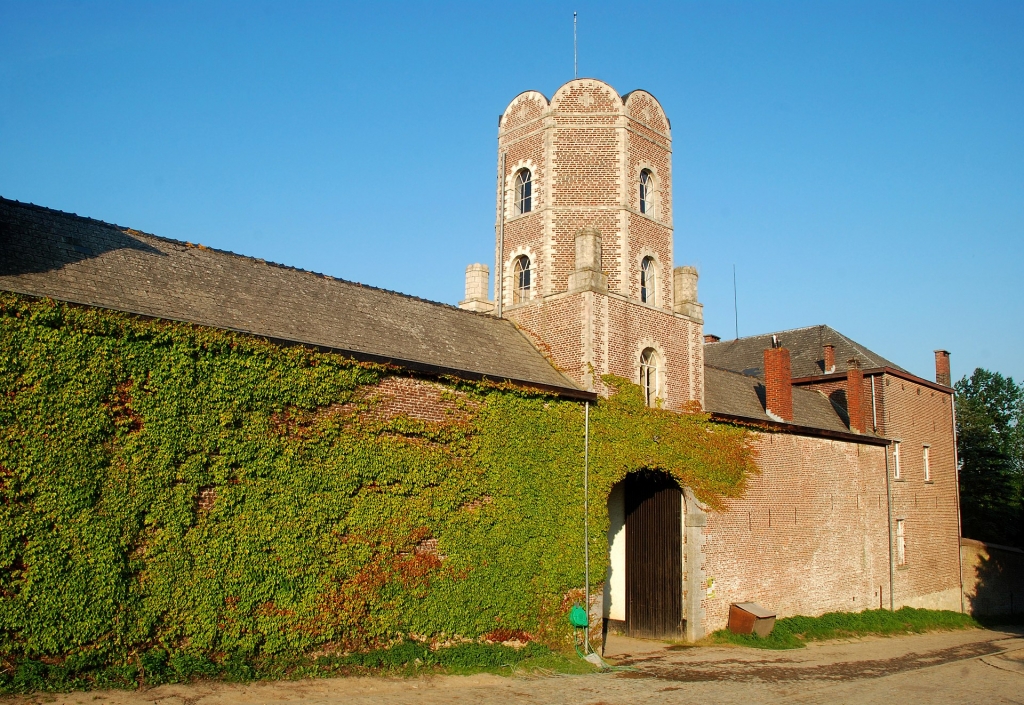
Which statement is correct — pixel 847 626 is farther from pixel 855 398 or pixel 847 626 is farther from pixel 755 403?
pixel 855 398

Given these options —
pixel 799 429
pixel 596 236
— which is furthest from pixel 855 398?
pixel 596 236

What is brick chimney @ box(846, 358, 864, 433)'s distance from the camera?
24797 mm

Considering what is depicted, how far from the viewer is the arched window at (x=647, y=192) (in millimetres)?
19859

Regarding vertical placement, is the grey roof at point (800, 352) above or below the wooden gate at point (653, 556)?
above

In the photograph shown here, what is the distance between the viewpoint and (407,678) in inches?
476

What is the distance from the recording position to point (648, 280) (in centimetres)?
1941

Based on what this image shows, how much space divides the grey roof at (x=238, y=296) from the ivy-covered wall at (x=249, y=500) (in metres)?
0.82

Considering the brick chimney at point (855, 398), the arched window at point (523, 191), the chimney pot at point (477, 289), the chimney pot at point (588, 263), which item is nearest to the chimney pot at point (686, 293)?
the chimney pot at point (588, 263)

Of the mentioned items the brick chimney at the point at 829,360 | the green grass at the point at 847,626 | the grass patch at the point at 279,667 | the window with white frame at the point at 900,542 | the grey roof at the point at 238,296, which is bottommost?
the green grass at the point at 847,626

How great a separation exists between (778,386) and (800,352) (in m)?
7.91

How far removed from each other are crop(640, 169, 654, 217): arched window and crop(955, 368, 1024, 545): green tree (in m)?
25.3

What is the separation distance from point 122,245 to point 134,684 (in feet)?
22.1

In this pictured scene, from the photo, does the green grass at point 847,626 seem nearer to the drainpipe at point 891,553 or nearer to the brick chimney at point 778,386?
the drainpipe at point 891,553

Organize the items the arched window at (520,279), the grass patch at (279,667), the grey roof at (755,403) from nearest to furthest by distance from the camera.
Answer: the grass patch at (279,667)
the arched window at (520,279)
the grey roof at (755,403)
